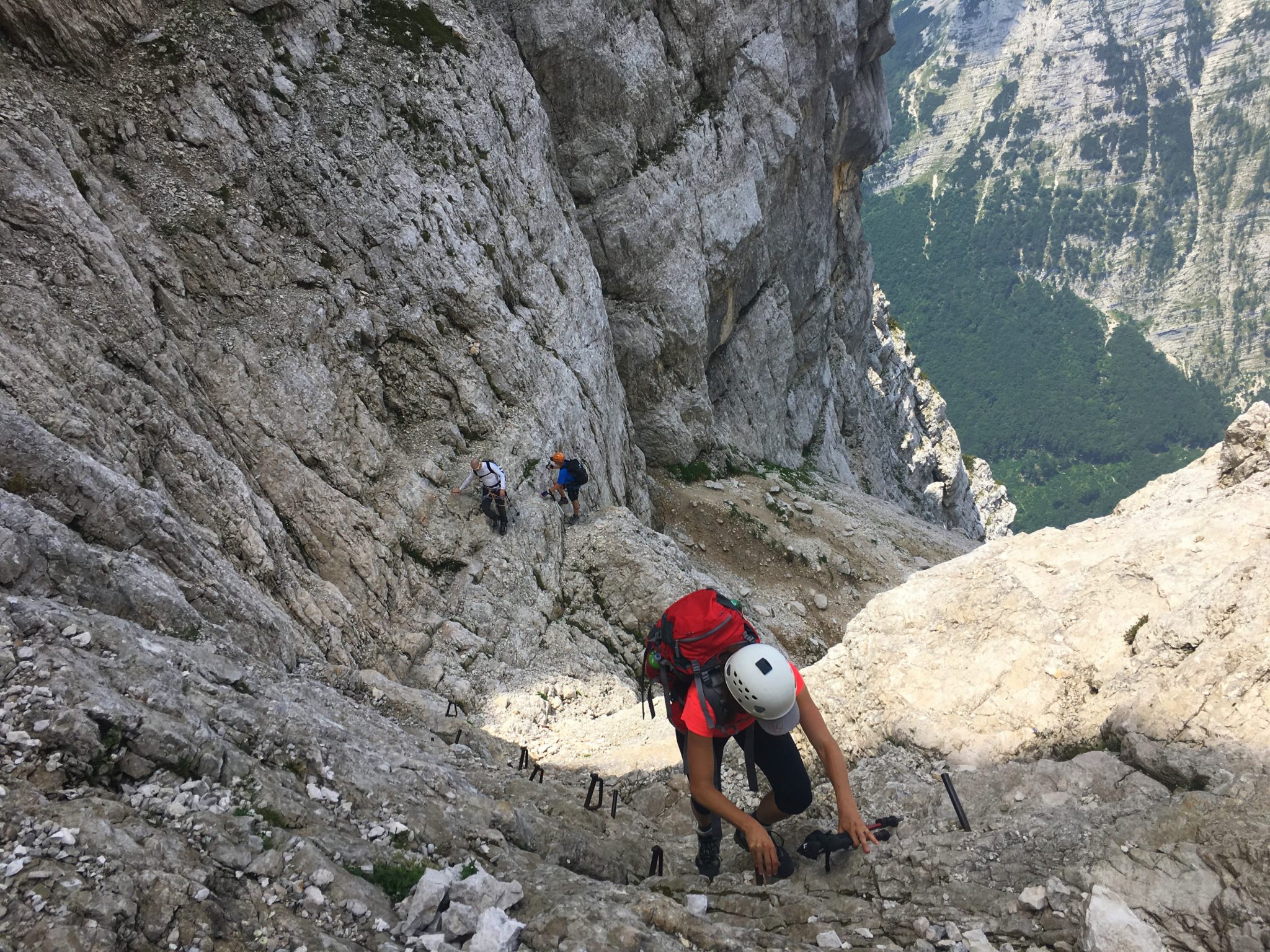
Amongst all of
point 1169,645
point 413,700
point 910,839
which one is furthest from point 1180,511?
point 413,700

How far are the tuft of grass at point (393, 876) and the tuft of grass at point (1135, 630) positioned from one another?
7691 mm

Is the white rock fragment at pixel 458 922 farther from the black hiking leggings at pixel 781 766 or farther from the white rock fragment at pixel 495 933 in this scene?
the black hiking leggings at pixel 781 766

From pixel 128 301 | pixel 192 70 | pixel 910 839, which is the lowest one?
pixel 910 839

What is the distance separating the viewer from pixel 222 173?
655 inches

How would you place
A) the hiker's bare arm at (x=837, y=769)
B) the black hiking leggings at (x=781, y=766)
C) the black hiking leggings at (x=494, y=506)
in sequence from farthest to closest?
the black hiking leggings at (x=494, y=506)
the black hiking leggings at (x=781, y=766)
the hiker's bare arm at (x=837, y=769)

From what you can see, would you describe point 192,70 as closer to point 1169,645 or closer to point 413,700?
point 413,700

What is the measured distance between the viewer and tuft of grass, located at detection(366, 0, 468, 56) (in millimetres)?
20922

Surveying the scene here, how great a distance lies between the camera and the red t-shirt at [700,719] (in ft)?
21.0

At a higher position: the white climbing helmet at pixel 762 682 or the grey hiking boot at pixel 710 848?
the white climbing helmet at pixel 762 682

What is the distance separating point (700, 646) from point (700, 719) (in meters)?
0.64

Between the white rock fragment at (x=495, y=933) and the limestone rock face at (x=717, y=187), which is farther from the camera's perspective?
the limestone rock face at (x=717, y=187)

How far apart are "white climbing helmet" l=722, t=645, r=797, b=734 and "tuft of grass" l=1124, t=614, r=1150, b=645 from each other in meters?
4.56

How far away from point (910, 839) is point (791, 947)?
1814 mm

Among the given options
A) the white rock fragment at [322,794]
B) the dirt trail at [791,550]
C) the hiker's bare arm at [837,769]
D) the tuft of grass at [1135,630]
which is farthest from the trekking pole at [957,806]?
the dirt trail at [791,550]
